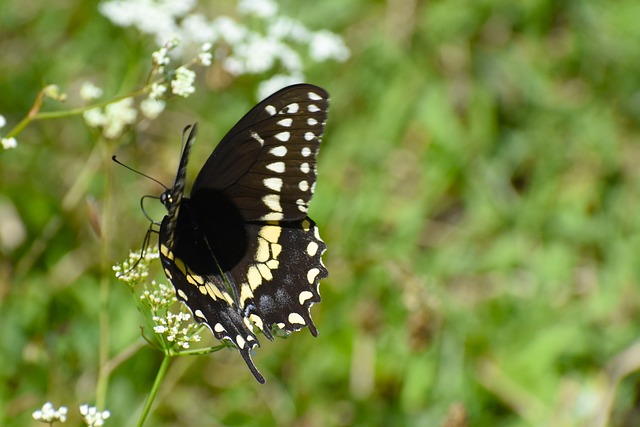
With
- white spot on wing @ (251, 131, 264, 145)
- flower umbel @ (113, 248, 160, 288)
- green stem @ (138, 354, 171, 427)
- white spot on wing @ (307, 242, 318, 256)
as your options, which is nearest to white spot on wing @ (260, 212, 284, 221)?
white spot on wing @ (307, 242, 318, 256)

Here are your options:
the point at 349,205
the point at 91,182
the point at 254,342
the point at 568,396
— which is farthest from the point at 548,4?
the point at 254,342

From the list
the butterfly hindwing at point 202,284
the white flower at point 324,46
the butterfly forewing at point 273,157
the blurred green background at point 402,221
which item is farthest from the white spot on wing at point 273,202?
the white flower at point 324,46

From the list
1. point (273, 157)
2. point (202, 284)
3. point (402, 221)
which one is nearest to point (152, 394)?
point (202, 284)

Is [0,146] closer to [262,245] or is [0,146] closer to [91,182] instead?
Result: [262,245]

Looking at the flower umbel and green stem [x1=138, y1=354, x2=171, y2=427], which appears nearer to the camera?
green stem [x1=138, y1=354, x2=171, y2=427]

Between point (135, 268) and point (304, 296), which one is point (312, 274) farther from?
point (135, 268)

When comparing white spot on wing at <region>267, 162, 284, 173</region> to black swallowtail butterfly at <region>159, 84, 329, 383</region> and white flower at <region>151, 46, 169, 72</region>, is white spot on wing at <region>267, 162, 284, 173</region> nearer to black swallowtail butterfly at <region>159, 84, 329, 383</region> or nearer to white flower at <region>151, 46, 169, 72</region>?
black swallowtail butterfly at <region>159, 84, 329, 383</region>

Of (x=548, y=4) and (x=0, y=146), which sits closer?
(x=0, y=146)
